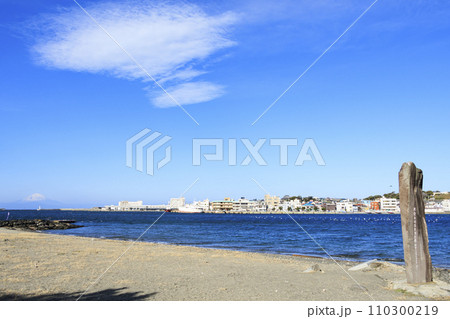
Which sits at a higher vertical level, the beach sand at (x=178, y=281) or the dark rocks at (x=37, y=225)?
the beach sand at (x=178, y=281)

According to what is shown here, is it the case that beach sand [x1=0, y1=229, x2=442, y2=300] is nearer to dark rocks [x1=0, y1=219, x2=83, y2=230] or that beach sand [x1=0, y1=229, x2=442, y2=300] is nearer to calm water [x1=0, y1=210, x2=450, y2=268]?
calm water [x1=0, y1=210, x2=450, y2=268]

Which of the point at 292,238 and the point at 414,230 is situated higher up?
the point at 414,230

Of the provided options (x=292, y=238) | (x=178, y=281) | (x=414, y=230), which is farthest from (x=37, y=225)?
(x=414, y=230)

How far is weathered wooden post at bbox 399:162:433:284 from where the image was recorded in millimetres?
10227

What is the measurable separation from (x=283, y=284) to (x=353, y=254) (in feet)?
56.6

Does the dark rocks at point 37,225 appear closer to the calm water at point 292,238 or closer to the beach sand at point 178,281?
the calm water at point 292,238

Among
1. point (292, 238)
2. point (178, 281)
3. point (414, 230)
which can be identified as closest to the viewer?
point (414, 230)

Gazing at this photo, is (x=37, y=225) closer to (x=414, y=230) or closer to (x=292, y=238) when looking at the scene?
(x=292, y=238)

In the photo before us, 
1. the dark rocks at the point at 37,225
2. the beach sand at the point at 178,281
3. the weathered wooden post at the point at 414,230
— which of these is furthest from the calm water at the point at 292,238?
the weathered wooden post at the point at 414,230

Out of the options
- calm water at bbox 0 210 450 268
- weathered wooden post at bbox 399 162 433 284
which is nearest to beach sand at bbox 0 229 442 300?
weathered wooden post at bbox 399 162 433 284

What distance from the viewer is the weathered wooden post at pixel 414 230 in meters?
10.2

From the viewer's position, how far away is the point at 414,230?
1025 centimetres
